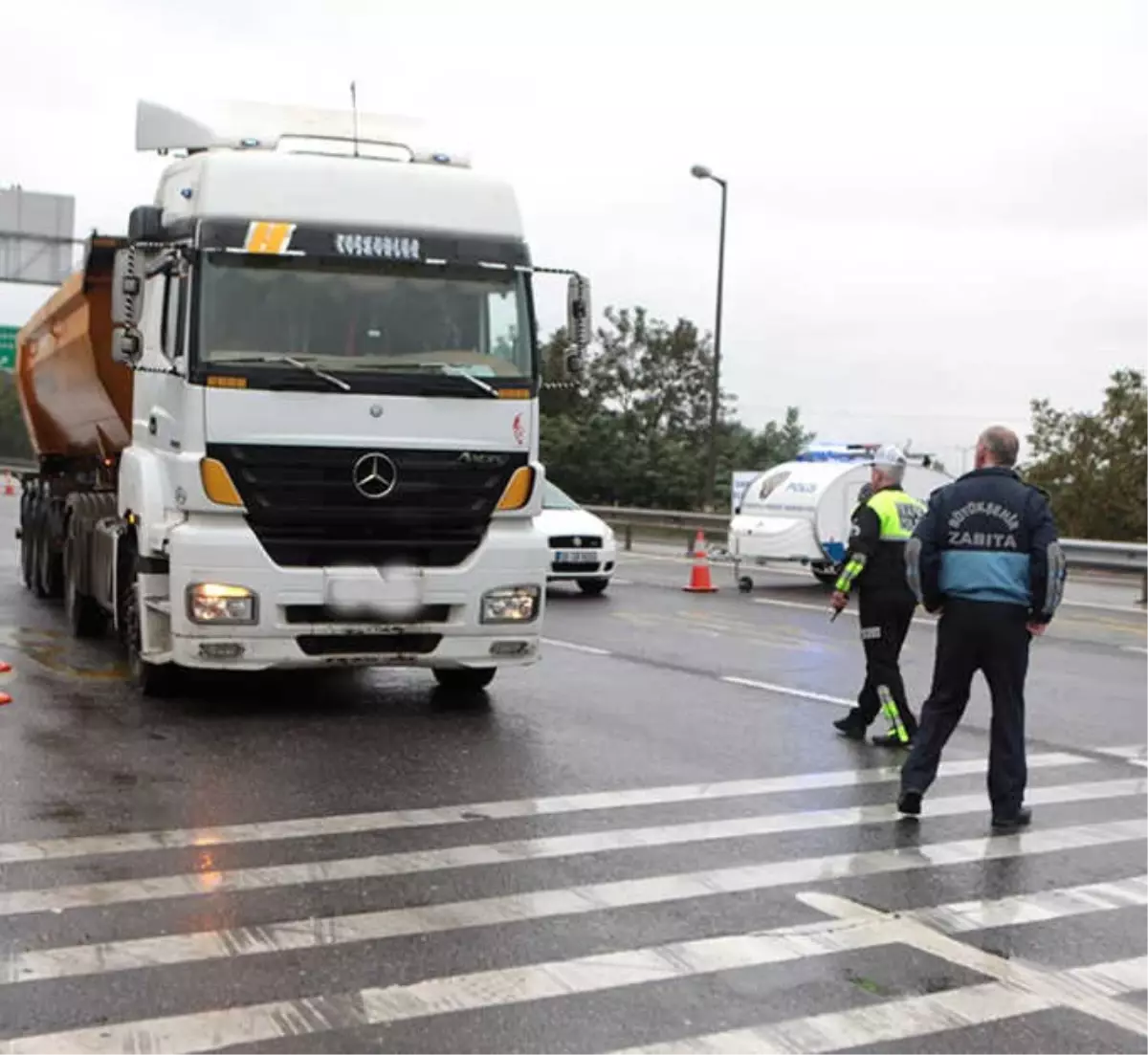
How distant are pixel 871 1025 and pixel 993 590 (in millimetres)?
2918

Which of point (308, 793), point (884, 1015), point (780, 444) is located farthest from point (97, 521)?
point (780, 444)

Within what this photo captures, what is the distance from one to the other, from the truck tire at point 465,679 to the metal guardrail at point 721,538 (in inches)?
466

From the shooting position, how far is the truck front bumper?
859cm

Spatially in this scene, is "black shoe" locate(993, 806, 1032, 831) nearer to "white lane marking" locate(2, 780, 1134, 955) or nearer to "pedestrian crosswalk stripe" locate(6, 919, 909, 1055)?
"white lane marking" locate(2, 780, 1134, 955)

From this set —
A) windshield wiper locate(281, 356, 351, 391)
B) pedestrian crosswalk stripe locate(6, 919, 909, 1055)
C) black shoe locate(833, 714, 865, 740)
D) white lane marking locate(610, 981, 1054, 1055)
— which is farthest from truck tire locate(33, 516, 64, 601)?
white lane marking locate(610, 981, 1054, 1055)

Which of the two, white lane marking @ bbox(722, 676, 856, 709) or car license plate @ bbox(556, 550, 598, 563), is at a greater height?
car license plate @ bbox(556, 550, 598, 563)

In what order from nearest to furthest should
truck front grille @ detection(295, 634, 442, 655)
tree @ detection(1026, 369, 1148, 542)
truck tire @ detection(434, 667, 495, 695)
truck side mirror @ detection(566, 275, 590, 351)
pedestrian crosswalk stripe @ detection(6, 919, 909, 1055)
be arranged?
1. pedestrian crosswalk stripe @ detection(6, 919, 909, 1055)
2. truck front grille @ detection(295, 634, 442, 655)
3. truck side mirror @ detection(566, 275, 590, 351)
4. truck tire @ detection(434, 667, 495, 695)
5. tree @ detection(1026, 369, 1148, 542)

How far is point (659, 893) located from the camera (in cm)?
570

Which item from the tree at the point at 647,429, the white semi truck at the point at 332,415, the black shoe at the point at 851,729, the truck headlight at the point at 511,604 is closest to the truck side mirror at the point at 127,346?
the white semi truck at the point at 332,415

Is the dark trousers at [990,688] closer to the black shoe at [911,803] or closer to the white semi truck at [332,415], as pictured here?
the black shoe at [911,803]

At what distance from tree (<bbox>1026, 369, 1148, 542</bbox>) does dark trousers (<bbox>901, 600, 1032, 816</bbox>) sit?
120 feet

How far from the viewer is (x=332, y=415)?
28.5ft

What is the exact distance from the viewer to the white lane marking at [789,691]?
10746 mm

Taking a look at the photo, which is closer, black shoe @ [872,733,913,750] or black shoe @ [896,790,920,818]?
black shoe @ [896,790,920,818]
